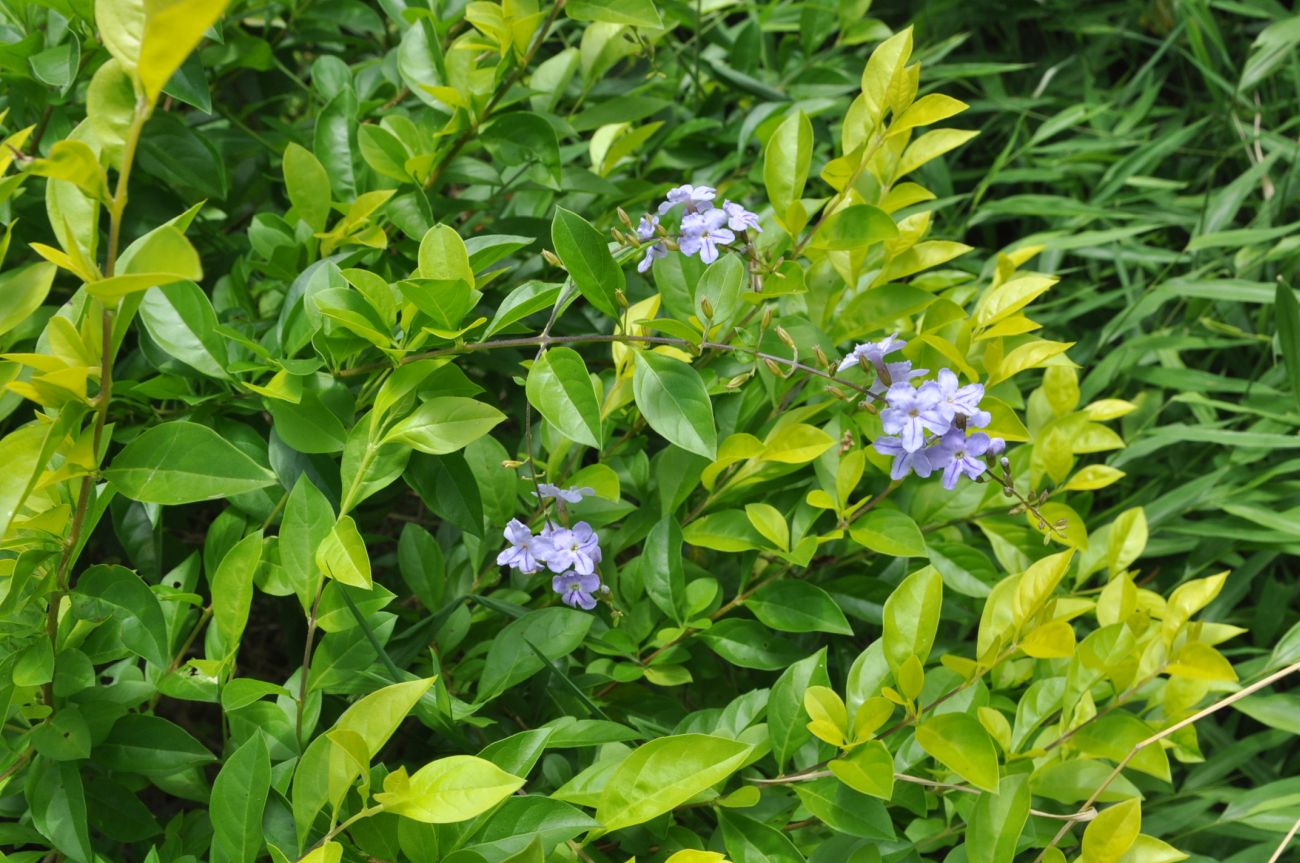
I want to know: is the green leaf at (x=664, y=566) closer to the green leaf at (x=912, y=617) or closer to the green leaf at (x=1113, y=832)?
the green leaf at (x=912, y=617)

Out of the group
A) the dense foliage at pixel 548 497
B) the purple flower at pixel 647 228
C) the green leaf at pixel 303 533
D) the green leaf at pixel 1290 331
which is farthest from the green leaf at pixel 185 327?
the green leaf at pixel 1290 331

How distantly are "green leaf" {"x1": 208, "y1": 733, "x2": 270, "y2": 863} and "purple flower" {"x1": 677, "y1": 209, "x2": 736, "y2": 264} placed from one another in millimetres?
447

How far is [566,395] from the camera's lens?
72 cm

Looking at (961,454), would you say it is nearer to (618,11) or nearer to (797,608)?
(797,608)

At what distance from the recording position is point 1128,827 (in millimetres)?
695

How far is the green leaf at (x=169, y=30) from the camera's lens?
44cm

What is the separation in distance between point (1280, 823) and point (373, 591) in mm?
799

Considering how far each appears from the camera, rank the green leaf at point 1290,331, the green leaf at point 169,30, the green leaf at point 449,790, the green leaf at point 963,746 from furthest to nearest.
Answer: the green leaf at point 1290,331
the green leaf at point 963,746
the green leaf at point 449,790
the green leaf at point 169,30

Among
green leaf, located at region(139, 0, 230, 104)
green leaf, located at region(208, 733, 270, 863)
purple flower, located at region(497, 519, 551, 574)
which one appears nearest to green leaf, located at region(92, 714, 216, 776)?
green leaf, located at region(208, 733, 270, 863)

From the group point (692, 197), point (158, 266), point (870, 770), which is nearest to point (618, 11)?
point (692, 197)

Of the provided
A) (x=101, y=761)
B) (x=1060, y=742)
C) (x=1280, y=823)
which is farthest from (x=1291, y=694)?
(x=101, y=761)

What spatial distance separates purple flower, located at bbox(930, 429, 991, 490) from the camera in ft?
2.50

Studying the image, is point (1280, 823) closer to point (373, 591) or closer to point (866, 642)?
point (866, 642)

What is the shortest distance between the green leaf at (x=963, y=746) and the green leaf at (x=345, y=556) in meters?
0.37
